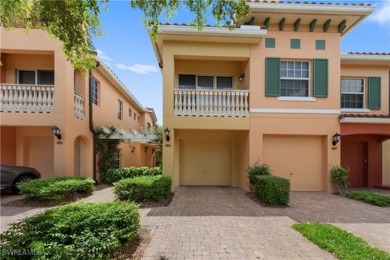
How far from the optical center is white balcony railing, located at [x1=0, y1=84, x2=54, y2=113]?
382 inches

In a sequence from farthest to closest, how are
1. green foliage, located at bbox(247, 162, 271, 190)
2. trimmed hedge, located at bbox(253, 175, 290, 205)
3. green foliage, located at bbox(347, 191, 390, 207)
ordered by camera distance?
green foliage, located at bbox(247, 162, 271, 190), green foliage, located at bbox(347, 191, 390, 207), trimmed hedge, located at bbox(253, 175, 290, 205)

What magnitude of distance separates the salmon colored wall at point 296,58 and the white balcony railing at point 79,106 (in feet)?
26.7

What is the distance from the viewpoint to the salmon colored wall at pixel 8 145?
11054 millimetres

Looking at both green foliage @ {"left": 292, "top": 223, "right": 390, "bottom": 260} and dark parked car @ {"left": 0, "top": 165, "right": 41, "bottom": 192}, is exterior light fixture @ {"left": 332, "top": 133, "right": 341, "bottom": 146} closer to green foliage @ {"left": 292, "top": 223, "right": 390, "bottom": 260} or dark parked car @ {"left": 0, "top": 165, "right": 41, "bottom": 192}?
green foliage @ {"left": 292, "top": 223, "right": 390, "bottom": 260}

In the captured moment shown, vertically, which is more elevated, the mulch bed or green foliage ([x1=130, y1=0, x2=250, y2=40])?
green foliage ([x1=130, y1=0, x2=250, y2=40])

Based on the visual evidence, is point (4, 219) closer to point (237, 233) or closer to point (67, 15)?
point (67, 15)

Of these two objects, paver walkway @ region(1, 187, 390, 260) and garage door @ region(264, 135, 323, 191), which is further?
garage door @ region(264, 135, 323, 191)

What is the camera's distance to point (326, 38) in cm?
1039

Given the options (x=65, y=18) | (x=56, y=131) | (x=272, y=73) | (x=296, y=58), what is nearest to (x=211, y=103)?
(x=272, y=73)

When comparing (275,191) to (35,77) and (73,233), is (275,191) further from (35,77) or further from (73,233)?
(35,77)

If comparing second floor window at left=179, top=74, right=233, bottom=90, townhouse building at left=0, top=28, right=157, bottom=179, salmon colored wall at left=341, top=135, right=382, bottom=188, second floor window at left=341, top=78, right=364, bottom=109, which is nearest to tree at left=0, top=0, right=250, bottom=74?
townhouse building at left=0, top=28, right=157, bottom=179

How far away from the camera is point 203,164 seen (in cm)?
1234

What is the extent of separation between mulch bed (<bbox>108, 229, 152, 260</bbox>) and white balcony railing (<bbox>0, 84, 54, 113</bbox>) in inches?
300

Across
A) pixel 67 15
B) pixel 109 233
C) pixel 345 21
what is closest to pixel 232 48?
pixel 345 21
